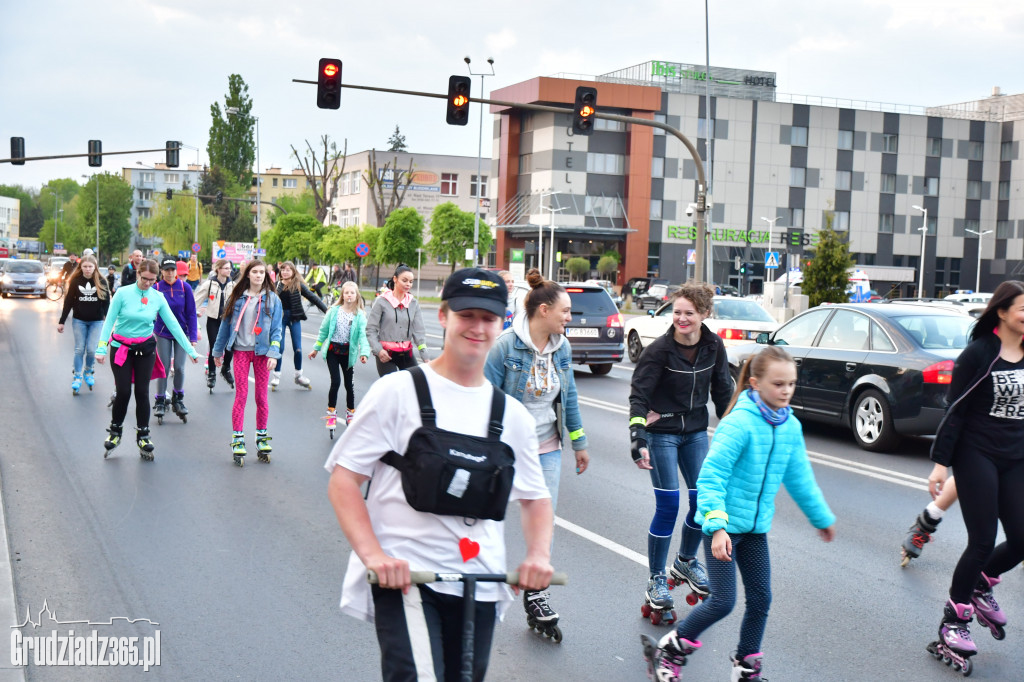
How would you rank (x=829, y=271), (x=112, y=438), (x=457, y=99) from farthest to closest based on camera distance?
(x=829, y=271)
(x=457, y=99)
(x=112, y=438)

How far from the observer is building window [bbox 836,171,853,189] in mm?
84188

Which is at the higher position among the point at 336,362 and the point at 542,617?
the point at 336,362

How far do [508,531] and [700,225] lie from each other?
17.5 metres

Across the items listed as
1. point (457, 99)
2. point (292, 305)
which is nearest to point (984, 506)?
point (292, 305)

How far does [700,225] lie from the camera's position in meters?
24.3

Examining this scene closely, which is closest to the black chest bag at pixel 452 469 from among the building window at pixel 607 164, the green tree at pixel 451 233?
the green tree at pixel 451 233

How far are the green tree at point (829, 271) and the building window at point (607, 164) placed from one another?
45.2 metres

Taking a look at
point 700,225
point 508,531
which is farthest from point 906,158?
point 508,531

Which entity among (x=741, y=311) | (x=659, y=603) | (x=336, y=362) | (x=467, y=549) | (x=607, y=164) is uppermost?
(x=607, y=164)

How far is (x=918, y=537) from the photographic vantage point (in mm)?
6844

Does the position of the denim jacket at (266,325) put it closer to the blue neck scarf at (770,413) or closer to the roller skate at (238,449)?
the roller skate at (238,449)

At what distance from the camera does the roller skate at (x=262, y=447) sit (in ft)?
33.6

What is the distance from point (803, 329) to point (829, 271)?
23.4 meters

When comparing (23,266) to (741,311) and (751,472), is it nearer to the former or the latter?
(741,311)
